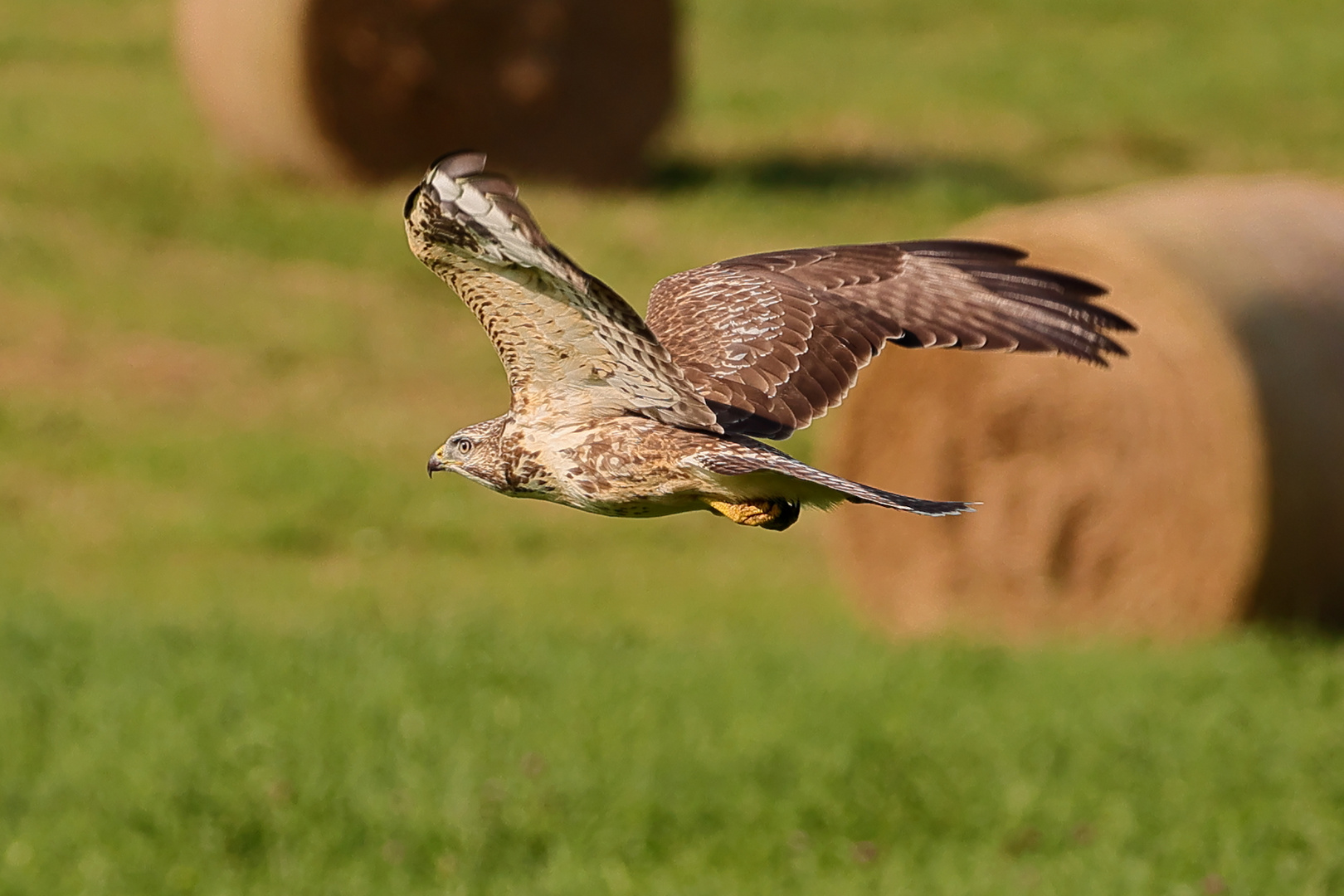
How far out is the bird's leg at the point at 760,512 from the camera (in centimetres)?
299

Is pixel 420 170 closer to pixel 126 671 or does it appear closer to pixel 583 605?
pixel 583 605

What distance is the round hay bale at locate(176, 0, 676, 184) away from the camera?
20750 mm

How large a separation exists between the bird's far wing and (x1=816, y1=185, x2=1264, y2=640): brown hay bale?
323 inches

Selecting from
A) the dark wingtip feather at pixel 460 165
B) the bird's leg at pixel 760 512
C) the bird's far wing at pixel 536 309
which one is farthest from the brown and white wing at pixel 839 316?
the dark wingtip feather at pixel 460 165

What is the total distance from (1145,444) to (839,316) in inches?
316

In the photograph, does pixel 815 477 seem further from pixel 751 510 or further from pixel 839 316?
pixel 839 316

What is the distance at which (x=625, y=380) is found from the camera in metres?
3.18

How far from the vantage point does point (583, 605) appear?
13945 mm

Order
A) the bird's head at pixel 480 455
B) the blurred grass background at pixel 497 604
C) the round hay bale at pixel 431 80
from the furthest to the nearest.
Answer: the round hay bale at pixel 431 80 → the blurred grass background at pixel 497 604 → the bird's head at pixel 480 455

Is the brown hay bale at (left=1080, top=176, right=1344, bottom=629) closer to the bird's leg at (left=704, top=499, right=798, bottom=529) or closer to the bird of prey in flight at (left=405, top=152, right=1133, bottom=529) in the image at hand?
the bird of prey in flight at (left=405, top=152, right=1133, bottom=529)

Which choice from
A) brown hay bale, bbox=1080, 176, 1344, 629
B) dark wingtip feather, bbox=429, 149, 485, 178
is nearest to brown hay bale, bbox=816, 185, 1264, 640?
brown hay bale, bbox=1080, 176, 1344, 629

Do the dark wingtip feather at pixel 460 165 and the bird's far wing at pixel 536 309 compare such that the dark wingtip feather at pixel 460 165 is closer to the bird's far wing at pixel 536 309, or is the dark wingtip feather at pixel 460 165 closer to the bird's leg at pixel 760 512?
the bird's far wing at pixel 536 309

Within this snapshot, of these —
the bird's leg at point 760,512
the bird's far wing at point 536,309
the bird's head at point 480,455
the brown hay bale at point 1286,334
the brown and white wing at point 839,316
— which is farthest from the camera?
the brown hay bale at point 1286,334

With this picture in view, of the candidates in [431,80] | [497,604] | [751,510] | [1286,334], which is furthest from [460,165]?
[431,80]
